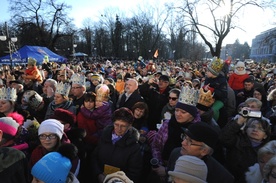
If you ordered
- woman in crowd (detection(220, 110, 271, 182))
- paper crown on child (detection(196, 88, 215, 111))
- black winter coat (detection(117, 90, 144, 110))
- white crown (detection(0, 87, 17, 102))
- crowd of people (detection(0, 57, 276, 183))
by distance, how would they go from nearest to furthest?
crowd of people (detection(0, 57, 276, 183))
woman in crowd (detection(220, 110, 271, 182))
paper crown on child (detection(196, 88, 215, 111))
white crown (detection(0, 87, 17, 102))
black winter coat (detection(117, 90, 144, 110))

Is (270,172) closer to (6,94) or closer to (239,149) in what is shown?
(239,149)

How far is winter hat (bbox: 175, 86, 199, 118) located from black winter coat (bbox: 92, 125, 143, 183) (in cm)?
76

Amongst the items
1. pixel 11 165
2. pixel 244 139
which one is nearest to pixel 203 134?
pixel 244 139

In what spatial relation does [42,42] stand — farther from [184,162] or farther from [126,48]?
[184,162]

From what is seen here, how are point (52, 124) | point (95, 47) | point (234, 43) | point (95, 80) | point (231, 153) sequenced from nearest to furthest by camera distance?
point (52, 124) → point (231, 153) → point (95, 80) → point (95, 47) → point (234, 43)

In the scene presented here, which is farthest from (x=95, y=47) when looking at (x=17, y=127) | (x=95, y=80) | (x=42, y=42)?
(x=17, y=127)

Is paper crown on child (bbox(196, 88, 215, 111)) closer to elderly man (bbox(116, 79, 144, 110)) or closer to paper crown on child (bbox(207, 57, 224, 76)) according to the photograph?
paper crown on child (bbox(207, 57, 224, 76))

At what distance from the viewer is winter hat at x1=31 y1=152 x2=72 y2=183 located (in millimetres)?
2014

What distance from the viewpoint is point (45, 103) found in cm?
501

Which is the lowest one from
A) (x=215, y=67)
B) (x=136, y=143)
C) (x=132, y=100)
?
(x=136, y=143)

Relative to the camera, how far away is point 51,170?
202 centimetres

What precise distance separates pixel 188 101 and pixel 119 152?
4.15 ft

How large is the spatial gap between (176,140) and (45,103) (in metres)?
3.17

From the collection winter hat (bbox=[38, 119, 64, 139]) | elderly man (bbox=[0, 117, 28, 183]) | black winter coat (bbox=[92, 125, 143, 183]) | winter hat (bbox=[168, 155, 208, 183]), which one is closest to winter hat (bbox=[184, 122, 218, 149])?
winter hat (bbox=[168, 155, 208, 183])
